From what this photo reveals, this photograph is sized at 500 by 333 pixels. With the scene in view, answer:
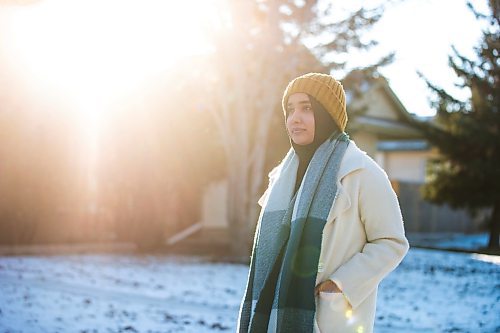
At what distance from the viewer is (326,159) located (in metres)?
2.91

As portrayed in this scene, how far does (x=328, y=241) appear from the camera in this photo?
2818 millimetres

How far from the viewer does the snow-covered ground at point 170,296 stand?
707cm

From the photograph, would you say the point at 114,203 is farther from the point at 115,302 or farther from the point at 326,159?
the point at 326,159

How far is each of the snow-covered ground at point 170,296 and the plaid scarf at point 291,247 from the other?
12.9ft

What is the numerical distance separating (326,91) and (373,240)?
25.4 inches

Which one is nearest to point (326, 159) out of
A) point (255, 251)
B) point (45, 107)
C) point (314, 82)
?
point (314, 82)

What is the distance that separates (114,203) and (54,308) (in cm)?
910

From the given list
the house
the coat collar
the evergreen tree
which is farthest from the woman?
the house

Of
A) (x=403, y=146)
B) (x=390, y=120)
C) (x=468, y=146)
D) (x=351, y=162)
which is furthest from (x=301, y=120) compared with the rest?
(x=403, y=146)

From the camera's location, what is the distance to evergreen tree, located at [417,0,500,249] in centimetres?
1645

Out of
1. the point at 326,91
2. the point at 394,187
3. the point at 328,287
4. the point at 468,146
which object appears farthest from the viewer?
the point at 394,187

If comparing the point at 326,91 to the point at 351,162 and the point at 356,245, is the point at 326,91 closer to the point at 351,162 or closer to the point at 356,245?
the point at 351,162

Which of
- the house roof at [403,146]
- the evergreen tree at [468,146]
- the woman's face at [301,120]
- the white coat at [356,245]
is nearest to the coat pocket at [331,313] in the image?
the white coat at [356,245]

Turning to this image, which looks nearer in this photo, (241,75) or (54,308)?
(54,308)
